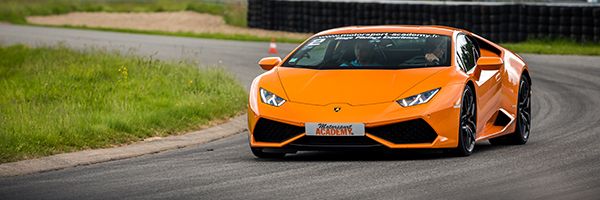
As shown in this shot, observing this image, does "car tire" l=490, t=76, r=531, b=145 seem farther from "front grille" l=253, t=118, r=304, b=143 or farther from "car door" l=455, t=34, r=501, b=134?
"front grille" l=253, t=118, r=304, b=143

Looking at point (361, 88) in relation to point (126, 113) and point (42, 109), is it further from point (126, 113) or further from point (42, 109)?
point (42, 109)

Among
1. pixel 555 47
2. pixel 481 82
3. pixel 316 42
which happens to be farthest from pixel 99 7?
pixel 481 82

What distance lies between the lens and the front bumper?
11.3 meters

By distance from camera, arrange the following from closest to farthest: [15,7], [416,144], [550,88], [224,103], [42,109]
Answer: [416,144]
[42,109]
[224,103]
[550,88]
[15,7]

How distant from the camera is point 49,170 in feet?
37.3

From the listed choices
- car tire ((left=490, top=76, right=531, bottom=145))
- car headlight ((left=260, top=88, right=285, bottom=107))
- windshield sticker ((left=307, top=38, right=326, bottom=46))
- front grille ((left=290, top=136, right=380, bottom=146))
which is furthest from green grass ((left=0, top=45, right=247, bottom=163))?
car tire ((left=490, top=76, right=531, bottom=145))

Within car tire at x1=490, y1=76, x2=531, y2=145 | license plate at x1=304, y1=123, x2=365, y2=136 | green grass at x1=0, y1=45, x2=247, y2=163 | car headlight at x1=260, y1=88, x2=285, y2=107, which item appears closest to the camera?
license plate at x1=304, y1=123, x2=365, y2=136

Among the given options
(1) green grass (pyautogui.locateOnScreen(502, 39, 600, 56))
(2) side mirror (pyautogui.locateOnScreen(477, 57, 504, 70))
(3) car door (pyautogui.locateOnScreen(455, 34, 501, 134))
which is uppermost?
(2) side mirror (pyautogui.locateOnScreen(477, 57, 504, 70))

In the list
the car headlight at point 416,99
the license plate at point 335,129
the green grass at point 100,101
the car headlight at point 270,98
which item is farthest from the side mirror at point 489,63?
the green grass at point 100,101

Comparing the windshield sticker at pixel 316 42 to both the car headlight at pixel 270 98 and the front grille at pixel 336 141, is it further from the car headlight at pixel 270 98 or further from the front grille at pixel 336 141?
the front grille at pixel 336 141

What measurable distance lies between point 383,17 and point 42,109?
18.6 meters

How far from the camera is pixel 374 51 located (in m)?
12.4

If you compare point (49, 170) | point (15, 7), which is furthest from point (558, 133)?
point (15, 7)

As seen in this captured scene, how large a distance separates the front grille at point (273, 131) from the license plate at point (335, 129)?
0.10 metres
